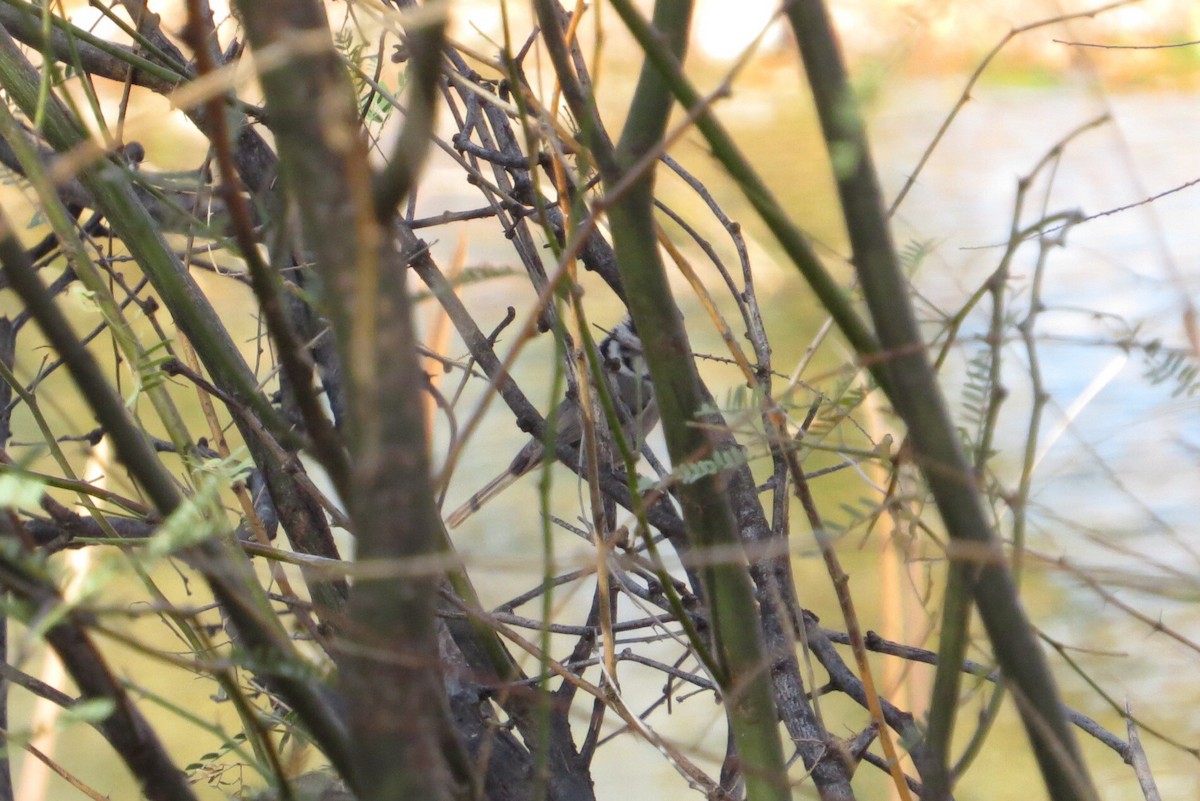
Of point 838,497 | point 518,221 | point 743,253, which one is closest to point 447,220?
point 518,221

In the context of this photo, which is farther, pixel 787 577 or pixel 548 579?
pixel 787 577

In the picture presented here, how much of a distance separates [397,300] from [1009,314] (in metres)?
0.34

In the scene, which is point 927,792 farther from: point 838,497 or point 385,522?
point 838,497

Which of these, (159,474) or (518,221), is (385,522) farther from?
(518,221)

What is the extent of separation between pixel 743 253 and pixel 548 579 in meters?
0.49

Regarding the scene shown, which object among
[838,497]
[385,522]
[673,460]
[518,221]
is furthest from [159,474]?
[838,497]

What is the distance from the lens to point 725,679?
2.04ft

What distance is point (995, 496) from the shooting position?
1.70 ft

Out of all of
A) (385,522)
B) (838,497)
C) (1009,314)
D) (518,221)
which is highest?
(838,497)

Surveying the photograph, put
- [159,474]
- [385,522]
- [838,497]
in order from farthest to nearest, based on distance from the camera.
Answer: [838,497] → [159,474] → [385,522]

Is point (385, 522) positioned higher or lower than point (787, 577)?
lower

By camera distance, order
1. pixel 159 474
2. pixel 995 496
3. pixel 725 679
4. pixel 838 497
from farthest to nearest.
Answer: pixel 838 497 < pixel 725 679 < pixel 995 496 < pixel 159 474

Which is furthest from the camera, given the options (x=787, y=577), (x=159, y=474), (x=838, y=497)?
(x=838, y=497)

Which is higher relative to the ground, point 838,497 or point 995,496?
point 838,497
